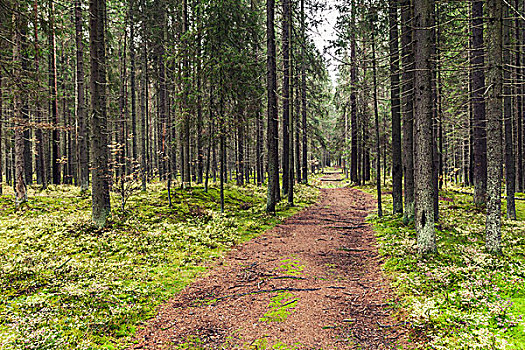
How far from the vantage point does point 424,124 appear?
7.97 meters

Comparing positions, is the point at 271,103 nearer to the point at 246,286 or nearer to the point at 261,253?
the point at 261,253

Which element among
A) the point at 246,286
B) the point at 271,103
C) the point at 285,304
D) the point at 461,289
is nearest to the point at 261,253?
the point at 246,286

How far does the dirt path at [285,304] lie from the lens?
4918 millimetres

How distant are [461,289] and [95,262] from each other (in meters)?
8.62

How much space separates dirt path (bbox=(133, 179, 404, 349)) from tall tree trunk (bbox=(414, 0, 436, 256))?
1.58 metres

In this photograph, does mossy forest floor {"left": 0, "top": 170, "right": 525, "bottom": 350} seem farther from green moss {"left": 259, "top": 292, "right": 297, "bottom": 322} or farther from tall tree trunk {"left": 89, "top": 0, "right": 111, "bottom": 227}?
tall tree trunk {"left": 89, "top": 0, "right": 111, "bottom": 227}

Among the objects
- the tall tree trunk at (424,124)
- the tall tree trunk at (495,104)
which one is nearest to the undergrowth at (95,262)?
the tall tree trunk at (424,124)

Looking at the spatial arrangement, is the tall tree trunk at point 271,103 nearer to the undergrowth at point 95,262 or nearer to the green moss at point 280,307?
the undergrowth at point 95,262

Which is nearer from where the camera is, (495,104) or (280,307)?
(280,307)

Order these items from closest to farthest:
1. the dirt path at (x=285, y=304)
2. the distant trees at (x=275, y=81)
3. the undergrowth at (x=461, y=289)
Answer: the undergrowth at (x=461, y=289)
the dirt path at (x=285, y=304)
the distant trees at (x=275, y=81)

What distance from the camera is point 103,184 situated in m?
10.6

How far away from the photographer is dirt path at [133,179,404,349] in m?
4.92

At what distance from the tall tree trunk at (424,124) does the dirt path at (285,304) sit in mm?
1575

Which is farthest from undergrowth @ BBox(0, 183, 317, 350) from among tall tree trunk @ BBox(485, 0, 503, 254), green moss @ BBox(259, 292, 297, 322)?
tall tree trunk @ BBox(485, 0, 503, 254)
